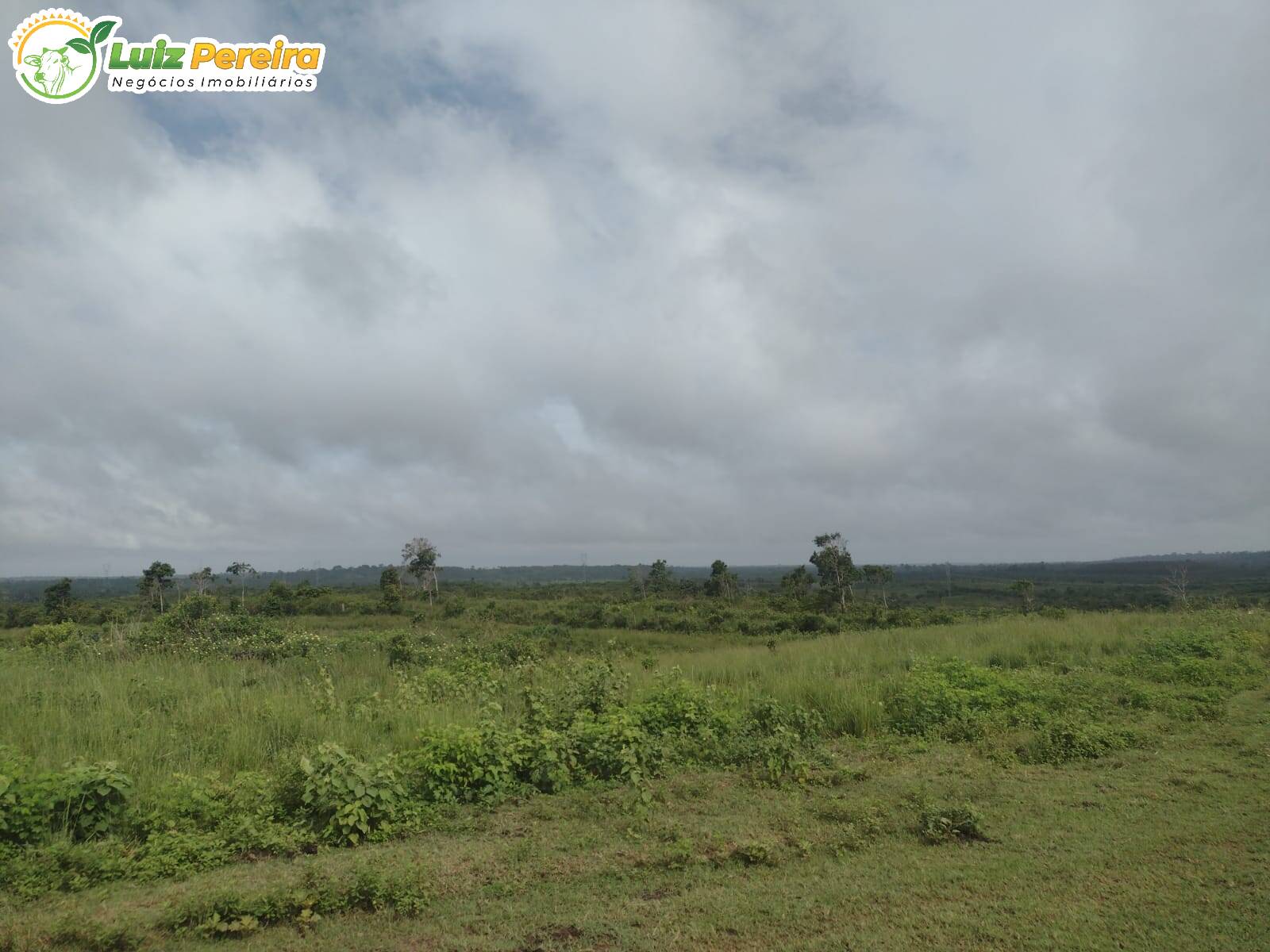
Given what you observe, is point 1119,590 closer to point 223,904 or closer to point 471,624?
point 471,624

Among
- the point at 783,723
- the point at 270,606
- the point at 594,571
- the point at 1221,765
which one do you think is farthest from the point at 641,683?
the point at 594,571

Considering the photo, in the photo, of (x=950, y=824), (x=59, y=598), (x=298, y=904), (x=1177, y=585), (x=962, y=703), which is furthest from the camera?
(x=59, y=598)

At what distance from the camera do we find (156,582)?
3919 cm

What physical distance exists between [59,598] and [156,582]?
14.0 ft

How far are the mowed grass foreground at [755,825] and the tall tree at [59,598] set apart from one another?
30152mm

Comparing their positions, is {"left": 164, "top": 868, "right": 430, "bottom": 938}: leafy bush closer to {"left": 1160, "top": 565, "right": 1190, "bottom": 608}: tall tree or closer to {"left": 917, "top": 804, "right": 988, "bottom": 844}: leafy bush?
{"left": 917, "top": 804, "right": 988, "bottom": 844}: leafy bush

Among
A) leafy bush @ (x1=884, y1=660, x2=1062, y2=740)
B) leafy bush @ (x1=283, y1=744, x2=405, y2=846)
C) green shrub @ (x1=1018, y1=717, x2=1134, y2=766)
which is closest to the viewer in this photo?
leafy bush @ (x1=283, y1=744, x2=405, y2=846)

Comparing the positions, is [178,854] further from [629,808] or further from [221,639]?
[221,639]

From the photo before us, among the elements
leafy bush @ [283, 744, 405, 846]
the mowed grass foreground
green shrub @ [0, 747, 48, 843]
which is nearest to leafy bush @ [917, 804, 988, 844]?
the mowed grass foreground

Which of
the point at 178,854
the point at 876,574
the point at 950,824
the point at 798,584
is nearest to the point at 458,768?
the point at 178,854

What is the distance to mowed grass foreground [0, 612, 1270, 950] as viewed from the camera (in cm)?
406

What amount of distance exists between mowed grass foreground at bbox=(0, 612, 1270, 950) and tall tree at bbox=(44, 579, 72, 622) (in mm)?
30152

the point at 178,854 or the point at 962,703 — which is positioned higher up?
the point at 962,703

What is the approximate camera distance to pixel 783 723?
8391mm
